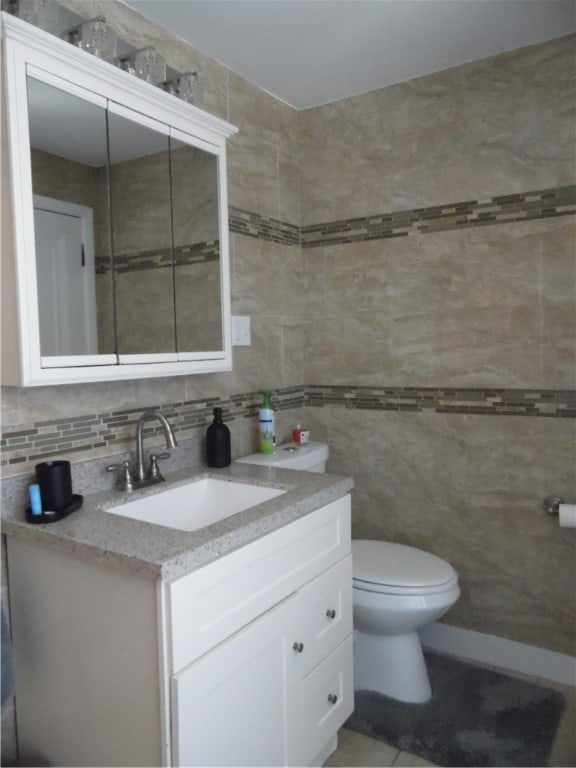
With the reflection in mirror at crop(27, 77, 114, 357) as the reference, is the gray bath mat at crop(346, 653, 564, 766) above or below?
below

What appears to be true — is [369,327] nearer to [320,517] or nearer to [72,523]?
[320,517]

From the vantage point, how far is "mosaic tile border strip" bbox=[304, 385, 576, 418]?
193cm

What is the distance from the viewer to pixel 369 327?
89.9 inches

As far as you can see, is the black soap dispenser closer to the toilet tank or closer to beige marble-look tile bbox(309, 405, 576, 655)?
the toilet tank

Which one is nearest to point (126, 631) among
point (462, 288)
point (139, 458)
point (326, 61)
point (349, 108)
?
point (139, 458)

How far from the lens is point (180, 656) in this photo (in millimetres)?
1082

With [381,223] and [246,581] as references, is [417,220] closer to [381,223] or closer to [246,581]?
[381,223]

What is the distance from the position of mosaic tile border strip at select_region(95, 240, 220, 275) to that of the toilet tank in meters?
0.69

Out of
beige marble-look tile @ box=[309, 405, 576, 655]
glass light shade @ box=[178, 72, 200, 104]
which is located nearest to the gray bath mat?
beige marble-look tile @ box=[309, 405, 576, 655]

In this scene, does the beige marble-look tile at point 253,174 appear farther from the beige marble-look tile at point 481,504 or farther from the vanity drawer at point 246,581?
the vanity drawer at point 246,581

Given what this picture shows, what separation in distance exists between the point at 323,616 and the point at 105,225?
1197 mm

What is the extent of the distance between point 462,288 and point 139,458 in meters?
1.31

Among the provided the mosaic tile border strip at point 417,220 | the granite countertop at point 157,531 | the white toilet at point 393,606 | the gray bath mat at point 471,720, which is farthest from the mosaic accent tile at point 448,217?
the gray bath mat at point 471,720

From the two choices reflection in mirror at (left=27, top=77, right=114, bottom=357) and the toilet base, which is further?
the toilet base
